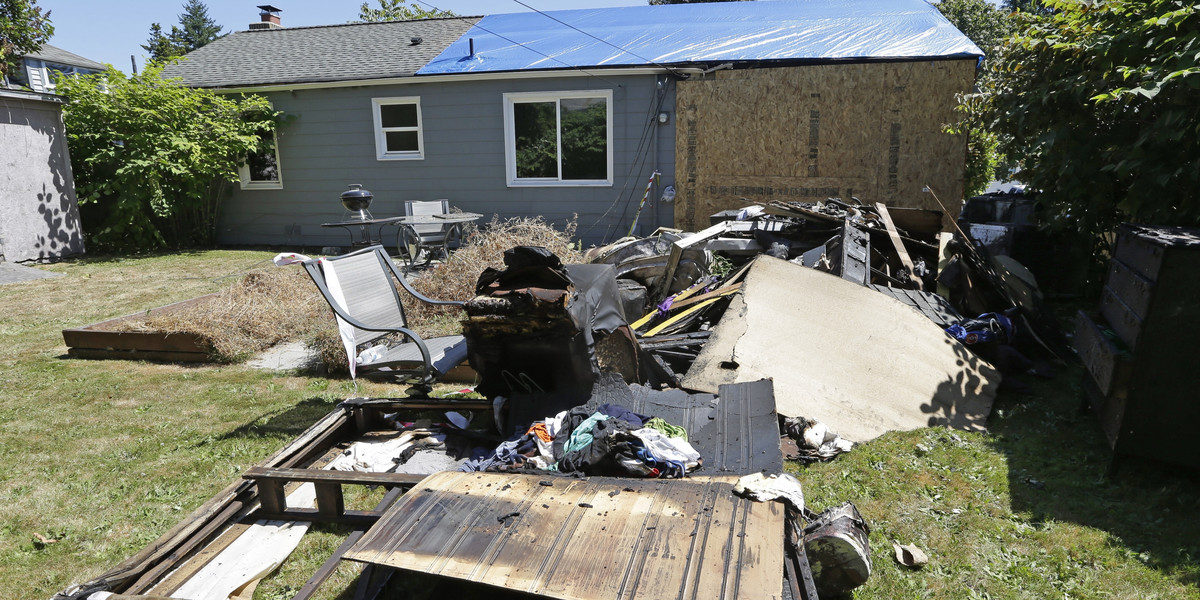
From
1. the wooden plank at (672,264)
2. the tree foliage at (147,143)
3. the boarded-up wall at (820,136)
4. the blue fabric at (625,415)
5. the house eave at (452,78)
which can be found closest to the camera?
the blue fabric at (625,415)

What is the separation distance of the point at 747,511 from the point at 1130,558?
172cm

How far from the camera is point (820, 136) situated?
395 inches

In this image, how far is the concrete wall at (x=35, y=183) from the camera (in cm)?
1080

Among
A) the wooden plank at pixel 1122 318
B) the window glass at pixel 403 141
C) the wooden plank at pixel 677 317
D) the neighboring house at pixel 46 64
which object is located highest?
the neighboring house at pixel 46 64

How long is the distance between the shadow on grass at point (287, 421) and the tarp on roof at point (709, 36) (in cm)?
758

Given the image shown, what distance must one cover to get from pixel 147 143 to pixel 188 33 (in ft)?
199

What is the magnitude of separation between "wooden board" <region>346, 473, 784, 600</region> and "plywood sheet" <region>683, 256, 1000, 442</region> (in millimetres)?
1597

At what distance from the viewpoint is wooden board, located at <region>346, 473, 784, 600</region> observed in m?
2.11

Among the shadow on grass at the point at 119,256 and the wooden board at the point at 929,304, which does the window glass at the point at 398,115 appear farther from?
the wooden board at the point at 929,304

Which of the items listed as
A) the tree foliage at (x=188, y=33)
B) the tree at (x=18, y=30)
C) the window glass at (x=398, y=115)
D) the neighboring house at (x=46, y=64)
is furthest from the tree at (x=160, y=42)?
the window glass at (x=398, y=115)

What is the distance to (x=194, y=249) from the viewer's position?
1277 cm

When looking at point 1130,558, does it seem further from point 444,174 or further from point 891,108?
point 444,174

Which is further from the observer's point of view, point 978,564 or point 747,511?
point 978,564

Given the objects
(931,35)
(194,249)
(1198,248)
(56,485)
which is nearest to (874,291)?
(1198,248)
